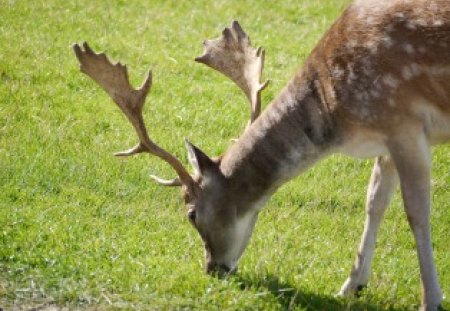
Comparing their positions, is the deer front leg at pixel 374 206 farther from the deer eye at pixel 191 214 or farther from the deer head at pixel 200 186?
the deer eye at pixel 191 214

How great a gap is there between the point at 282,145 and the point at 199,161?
53 cm

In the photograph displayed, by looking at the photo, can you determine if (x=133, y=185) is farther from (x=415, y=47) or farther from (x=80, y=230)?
(x=415, y=47)

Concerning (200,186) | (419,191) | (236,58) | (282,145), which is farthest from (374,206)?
(236,58)

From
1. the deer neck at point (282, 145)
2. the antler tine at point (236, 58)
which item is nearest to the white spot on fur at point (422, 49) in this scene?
the deer neck at point (282, 145)

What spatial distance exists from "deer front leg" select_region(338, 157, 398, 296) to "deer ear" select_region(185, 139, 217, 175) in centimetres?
109

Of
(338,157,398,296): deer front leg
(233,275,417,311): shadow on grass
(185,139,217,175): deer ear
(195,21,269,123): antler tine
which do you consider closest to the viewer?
(233,275,417,311): shadow on grass

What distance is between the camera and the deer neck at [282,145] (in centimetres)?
670

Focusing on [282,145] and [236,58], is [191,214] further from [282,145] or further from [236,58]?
[236,58]

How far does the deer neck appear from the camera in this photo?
22.0ft

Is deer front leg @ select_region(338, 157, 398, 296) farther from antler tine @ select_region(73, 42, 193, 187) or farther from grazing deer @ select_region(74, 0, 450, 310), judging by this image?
antler tine @ select_region(73, 42, 193, 187)

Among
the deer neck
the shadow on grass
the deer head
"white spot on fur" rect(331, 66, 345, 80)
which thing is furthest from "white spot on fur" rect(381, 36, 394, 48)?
the shadow on grass

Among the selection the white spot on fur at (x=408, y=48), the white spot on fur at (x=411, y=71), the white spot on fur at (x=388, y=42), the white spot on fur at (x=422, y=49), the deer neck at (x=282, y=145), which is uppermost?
the white spot on fur at (x=388, y=42)

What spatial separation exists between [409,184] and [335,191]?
6.67 ft

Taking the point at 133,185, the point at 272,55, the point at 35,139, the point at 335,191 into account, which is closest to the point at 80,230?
the point at 133,185
